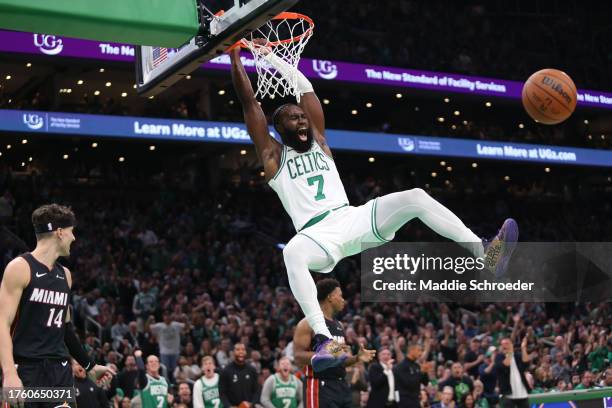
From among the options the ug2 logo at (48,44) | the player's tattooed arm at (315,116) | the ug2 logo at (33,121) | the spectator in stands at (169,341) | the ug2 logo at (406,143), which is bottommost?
the spectator in stands at (169,341)

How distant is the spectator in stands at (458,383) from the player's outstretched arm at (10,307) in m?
9.94

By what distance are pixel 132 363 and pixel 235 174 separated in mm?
15455

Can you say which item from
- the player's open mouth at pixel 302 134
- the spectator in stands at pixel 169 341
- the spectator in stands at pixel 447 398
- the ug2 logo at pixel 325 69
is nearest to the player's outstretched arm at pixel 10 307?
the player's open mouth at pixel 302 134

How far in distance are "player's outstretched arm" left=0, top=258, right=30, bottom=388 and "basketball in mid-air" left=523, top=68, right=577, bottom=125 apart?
21.6 ft

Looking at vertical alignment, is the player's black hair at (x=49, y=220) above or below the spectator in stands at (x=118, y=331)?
below

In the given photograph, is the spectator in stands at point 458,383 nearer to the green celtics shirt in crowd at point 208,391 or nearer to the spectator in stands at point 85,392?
the green celtics shirt in crowd at point 208,391

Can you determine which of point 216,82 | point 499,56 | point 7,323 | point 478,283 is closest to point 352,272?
point 478,283

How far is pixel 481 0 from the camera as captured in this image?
34.2 meters

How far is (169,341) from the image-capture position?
54.2ft

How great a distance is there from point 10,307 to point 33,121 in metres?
16.8

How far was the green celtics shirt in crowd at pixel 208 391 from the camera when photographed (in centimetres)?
1270

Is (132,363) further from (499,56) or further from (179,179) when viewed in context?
(499,56)

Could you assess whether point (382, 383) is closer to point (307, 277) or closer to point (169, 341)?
point (169, 341)

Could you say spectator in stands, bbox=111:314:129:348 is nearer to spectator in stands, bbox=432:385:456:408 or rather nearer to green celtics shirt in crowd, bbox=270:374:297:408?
green celtics shirt in crowd, bbox=270:374:297:408
